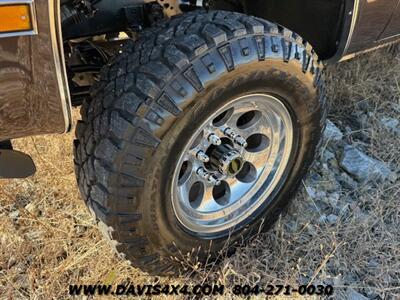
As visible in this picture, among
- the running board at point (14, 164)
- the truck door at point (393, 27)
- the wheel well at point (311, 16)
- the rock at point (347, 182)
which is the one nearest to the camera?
the running board at point (14, 164)

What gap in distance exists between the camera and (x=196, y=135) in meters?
2.35

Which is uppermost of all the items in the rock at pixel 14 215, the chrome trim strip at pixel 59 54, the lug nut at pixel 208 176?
the chrome trim strip at pixel 59 54

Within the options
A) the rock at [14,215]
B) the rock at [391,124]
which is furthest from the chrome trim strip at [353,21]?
the rock at [14,215]

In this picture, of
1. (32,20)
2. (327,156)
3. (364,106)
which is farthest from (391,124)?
(32,20)

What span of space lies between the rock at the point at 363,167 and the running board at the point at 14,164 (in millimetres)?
1997

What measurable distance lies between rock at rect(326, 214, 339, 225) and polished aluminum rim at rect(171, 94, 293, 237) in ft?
1.51

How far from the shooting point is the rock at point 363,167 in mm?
3408

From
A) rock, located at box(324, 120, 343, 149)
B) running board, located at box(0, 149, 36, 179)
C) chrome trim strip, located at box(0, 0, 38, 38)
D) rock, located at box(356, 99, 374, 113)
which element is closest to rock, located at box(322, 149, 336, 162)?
rock, located at box(324, 120, 343, 149)

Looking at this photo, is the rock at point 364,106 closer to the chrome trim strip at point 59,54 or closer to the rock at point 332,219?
the rock at point 332,219

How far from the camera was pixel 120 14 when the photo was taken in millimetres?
2691

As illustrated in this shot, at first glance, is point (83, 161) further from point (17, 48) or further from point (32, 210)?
point (32, 210)

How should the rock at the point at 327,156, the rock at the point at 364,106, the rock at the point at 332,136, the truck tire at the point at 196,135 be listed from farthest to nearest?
the rock at the point at 364,106 < the rock at the point at 332,136 < the rock at the point at 327,156 < the truck tire at the point at 196,135

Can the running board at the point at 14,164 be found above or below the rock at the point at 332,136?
above

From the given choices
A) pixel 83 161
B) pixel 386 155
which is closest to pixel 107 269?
pixel 83 161
